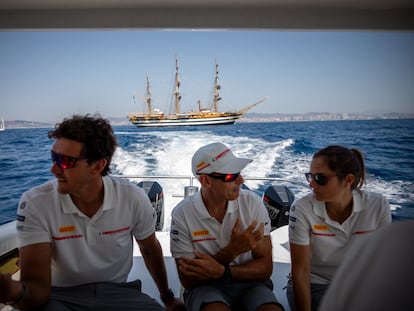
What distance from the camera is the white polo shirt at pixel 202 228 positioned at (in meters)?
1.18

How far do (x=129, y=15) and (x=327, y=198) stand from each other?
1545mm

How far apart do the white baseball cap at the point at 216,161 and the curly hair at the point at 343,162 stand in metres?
0.33

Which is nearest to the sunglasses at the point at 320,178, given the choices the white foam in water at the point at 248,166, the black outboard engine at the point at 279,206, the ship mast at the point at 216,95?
the black outboard engine at the point at 279,206

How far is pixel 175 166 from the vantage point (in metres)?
8.26

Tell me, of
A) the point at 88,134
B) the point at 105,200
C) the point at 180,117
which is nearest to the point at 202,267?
the point at 105,200

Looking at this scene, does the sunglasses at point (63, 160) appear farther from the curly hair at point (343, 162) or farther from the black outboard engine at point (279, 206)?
the black outboard engine at point (279, 206)

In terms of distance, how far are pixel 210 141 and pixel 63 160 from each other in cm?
1028

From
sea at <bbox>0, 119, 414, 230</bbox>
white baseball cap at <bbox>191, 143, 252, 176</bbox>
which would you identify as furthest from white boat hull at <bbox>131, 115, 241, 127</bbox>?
white baseball cap at <bbox>191, 143, 252, 176</bbox>

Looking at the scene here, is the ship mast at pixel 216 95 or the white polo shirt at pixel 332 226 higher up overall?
the ship mast at pixel 216 95

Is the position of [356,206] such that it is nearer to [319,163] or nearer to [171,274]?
[319,163]

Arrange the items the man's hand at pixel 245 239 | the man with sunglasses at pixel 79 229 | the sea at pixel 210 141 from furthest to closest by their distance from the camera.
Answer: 1. the sea at pixel 210 141
2. the man's hand at pixel 245 239
3. the man with sunglasses at pixel 79 229

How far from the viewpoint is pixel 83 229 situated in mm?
1076

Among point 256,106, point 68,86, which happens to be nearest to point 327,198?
point 256,106

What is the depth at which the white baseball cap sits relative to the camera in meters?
1.16
